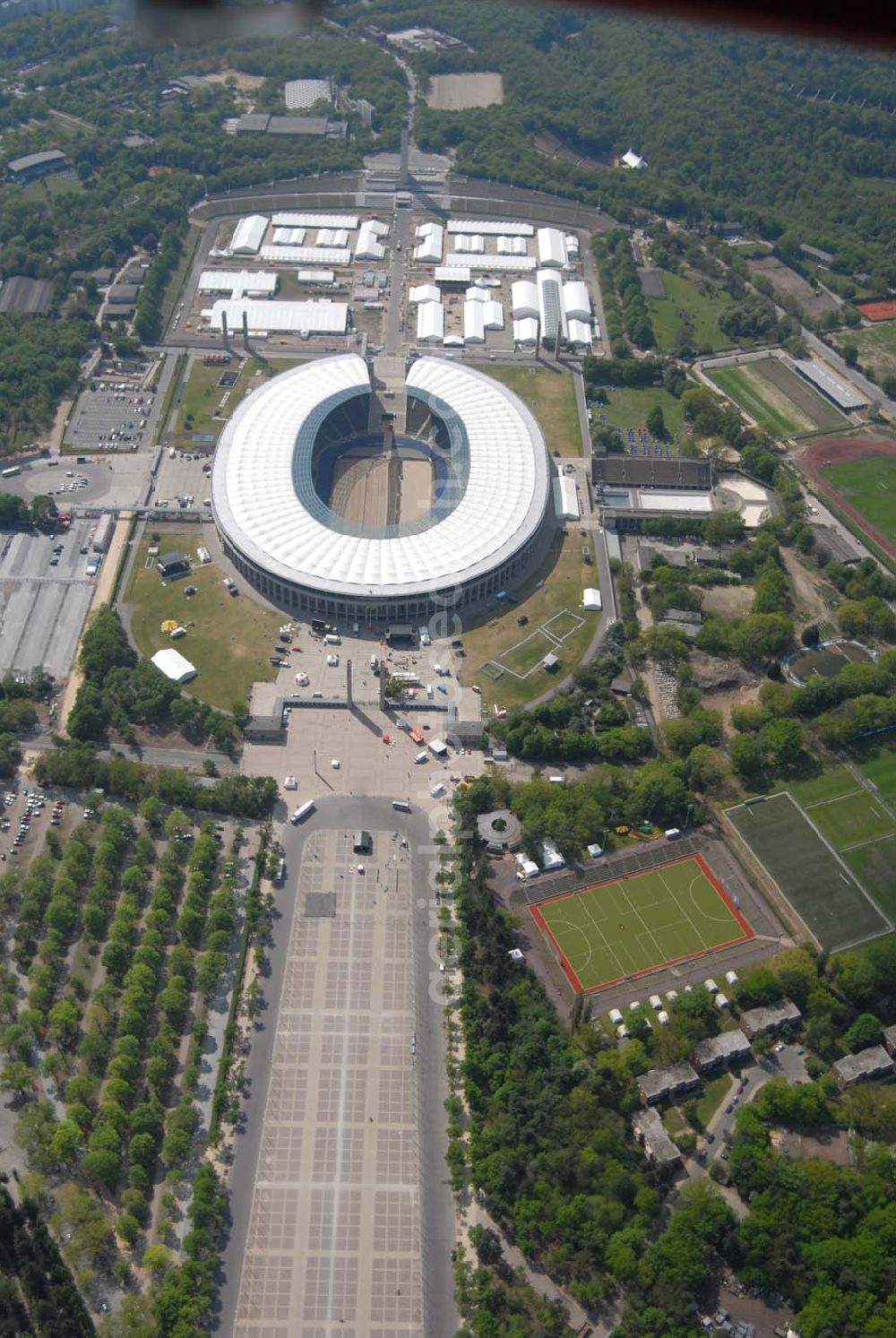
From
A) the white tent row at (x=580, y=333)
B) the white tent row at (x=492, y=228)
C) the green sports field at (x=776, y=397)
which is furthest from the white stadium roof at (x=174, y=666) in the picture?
the white tent row at (x=492, y=228)

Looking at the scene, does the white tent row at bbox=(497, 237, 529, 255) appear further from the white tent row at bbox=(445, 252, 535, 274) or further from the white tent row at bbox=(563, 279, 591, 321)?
the white tent row at bbox=(563, 279, 591, 321)

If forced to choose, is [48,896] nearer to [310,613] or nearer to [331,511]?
[310,613]

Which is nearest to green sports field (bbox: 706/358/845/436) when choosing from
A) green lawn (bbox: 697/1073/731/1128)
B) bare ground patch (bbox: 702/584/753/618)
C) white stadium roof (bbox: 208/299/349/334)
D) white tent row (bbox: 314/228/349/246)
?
bare ground patch (bbox: 702/584/753/618)

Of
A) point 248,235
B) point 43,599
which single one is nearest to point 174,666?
point 43,599

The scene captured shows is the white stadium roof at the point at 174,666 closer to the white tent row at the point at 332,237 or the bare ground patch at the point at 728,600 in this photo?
the bare ground patch at the point at 728,600

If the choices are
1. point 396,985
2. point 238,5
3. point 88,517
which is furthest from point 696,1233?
point 238,5

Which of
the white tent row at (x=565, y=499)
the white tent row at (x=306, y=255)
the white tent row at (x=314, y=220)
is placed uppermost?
the white tent row at (x=314, y=220)

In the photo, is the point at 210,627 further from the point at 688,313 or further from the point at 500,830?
the point at 688,313
